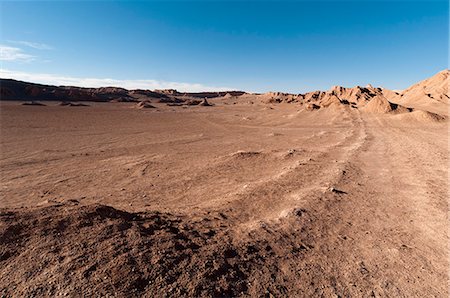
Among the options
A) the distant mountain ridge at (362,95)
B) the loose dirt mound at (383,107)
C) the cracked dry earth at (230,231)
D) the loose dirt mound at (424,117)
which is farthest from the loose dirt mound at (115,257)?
the distant mountain ridge at (362,95)

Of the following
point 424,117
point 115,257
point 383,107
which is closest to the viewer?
point 115,257

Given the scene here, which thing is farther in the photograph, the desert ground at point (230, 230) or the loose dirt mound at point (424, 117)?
the loose dirt mound at point (424, 117)

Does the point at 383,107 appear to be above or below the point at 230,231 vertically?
above

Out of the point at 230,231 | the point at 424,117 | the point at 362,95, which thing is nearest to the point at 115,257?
the point at 230,231

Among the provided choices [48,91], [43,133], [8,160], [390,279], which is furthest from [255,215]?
[48,91]

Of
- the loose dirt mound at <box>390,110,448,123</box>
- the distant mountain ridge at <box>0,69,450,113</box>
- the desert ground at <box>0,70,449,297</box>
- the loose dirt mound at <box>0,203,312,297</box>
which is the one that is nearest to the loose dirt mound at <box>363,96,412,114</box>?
the distant mountain ridge at <box>0,69,450,113</box>

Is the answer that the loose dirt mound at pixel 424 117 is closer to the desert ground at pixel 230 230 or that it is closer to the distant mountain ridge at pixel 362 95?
the distant mountain ridge at pixel 362 95

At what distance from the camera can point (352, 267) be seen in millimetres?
4348

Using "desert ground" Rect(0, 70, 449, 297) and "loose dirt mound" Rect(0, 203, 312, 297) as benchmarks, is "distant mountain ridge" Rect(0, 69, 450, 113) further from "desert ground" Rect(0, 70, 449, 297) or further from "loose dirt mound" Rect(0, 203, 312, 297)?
"loose dirt mound" Rect(0, 203, 312, 297)

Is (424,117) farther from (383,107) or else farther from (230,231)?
(230,231)

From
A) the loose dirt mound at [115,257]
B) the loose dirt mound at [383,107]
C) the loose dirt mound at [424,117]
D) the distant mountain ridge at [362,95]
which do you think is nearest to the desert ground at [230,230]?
the loose dirt mound at [115,257]

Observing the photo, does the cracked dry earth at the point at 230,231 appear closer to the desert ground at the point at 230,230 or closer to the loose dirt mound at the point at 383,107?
the desert ground at the point at 230,230

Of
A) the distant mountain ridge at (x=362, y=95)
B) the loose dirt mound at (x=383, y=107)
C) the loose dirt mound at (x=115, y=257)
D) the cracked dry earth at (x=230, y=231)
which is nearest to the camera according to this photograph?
the loose dirt mound at (x=115, y=257)

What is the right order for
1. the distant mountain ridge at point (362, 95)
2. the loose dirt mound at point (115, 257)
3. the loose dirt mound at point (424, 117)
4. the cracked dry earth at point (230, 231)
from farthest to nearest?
the distant mountain ridge at point (362, 95), the loose dirt mound at point (424, 117), the cracked dry earth at point (230, 231), the loose dirt mound at point (115, 257)
